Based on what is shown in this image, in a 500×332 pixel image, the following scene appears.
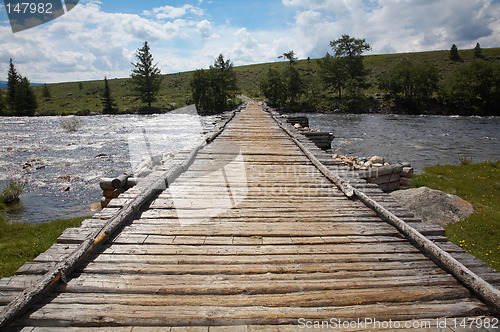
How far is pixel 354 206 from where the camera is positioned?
177 inches

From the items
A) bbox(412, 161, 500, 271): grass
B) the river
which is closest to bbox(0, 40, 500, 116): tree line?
the river

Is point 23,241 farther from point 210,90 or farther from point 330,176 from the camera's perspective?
point 210,90

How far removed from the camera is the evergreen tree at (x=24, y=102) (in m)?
43.6

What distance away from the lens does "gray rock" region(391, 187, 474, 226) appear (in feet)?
24.1

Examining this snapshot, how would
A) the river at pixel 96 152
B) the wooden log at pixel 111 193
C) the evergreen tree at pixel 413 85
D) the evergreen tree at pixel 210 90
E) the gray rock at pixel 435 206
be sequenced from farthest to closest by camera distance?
1. the evergreen tree at pixel 413 85
2. the evergreen tree at pixel 210 90
3. the river at pixel 96 152
4. the wooden log at pixel 111 193
5. the gray rock at pixel 435 206

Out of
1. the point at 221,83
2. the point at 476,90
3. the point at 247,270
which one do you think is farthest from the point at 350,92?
the point at 247,270

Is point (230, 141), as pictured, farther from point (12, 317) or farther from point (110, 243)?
point (12, 317)

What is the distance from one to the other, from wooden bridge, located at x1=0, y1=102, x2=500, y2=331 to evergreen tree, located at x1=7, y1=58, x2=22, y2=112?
55333 mm

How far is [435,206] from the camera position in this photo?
7586 mm

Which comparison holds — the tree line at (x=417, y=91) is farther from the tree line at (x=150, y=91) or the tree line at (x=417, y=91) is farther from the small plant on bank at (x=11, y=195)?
the small plant on bank at (x=11, y=195)

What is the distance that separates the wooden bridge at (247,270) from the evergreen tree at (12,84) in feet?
182

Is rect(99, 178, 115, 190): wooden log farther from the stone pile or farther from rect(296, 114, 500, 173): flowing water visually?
rect(296, 114, 500, 173): flowing water

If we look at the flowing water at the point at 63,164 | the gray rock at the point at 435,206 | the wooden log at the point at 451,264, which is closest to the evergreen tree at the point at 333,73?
the flowing water at the point at 63,164

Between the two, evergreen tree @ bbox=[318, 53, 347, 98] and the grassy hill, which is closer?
the grassy hill
